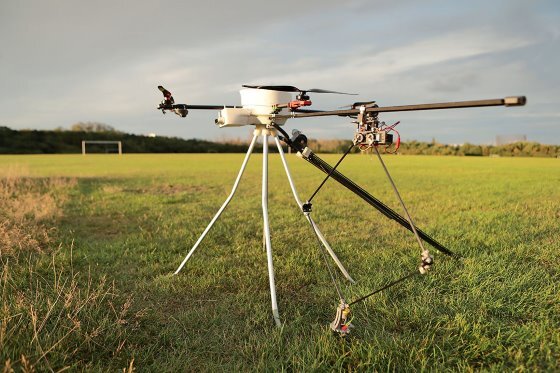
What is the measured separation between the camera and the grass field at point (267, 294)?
12.5ft

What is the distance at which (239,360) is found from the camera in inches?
152

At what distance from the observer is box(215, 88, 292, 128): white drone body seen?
4.98 m

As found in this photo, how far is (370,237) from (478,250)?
6.99 feet

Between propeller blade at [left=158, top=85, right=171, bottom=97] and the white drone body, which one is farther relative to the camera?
propeller blade at [left=158, top=85, right=171, bottom=97]

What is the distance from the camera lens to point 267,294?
545cm

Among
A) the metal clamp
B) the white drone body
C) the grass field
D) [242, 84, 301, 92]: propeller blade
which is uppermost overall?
[242, 84, 301, 92]: propeller blade

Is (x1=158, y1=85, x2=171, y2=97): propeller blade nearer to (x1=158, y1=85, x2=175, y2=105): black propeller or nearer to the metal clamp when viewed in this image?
(x1=158, y1=85, x2=175, y2=105): black propeller

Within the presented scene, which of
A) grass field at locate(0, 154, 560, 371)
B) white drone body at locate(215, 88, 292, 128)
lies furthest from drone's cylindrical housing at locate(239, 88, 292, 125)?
grass field at locate(0, 154, 560, 371)

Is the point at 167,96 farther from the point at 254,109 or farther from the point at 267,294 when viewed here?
the point at 267,294

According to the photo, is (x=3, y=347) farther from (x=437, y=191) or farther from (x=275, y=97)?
(x=437, y=191)

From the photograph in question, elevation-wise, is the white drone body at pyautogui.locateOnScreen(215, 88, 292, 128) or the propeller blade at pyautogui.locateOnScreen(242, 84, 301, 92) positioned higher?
the propeller blade at pyautogui.locateOnScreen(242, 84, 301, 92)

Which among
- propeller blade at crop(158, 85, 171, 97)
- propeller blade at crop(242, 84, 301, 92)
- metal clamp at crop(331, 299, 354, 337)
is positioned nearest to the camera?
metal clamp at crop(331, 299, 354, 337)

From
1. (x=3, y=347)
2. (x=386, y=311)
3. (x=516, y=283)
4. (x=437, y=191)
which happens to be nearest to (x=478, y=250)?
(x=516, y=283)

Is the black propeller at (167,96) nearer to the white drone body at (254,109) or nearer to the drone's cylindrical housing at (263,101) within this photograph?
the white drone body at (254,109)
